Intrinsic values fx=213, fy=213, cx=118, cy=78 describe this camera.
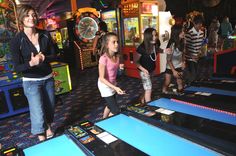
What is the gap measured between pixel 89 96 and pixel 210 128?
3.49 meters

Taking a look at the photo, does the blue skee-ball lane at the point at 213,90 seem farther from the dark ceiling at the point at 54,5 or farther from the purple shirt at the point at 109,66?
the dark ceiling at the point at 54,5

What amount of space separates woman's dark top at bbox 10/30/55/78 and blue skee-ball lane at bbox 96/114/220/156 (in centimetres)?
102

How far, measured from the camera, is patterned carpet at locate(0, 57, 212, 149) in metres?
2.89

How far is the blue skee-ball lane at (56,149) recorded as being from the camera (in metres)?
1.08

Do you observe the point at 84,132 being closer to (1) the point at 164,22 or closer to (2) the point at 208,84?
(2) the point at 208,84

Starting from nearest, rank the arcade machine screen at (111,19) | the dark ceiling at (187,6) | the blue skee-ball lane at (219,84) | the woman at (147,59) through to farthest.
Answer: the blue skee-ball lane at (219,84)
the woman at (147,59)
the dark ceiling at (187,6)
the arcade machine screen at (111,19)

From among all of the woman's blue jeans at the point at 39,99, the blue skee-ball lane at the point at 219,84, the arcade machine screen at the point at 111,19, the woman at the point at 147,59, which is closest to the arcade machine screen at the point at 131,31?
the arcade machine screen at the point at 111,19

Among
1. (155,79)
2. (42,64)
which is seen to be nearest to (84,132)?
(42,64)

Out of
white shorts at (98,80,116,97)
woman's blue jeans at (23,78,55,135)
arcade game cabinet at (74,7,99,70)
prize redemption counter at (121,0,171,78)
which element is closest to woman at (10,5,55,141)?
woman's blue jeans at (23,78,55,135)

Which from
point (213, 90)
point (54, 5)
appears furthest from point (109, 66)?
point (54, 5)

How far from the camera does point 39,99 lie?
2096 millimetres

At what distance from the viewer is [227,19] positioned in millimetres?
8367

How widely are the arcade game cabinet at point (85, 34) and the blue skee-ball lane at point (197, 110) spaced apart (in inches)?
240

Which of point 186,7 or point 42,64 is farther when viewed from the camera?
point 186,7
